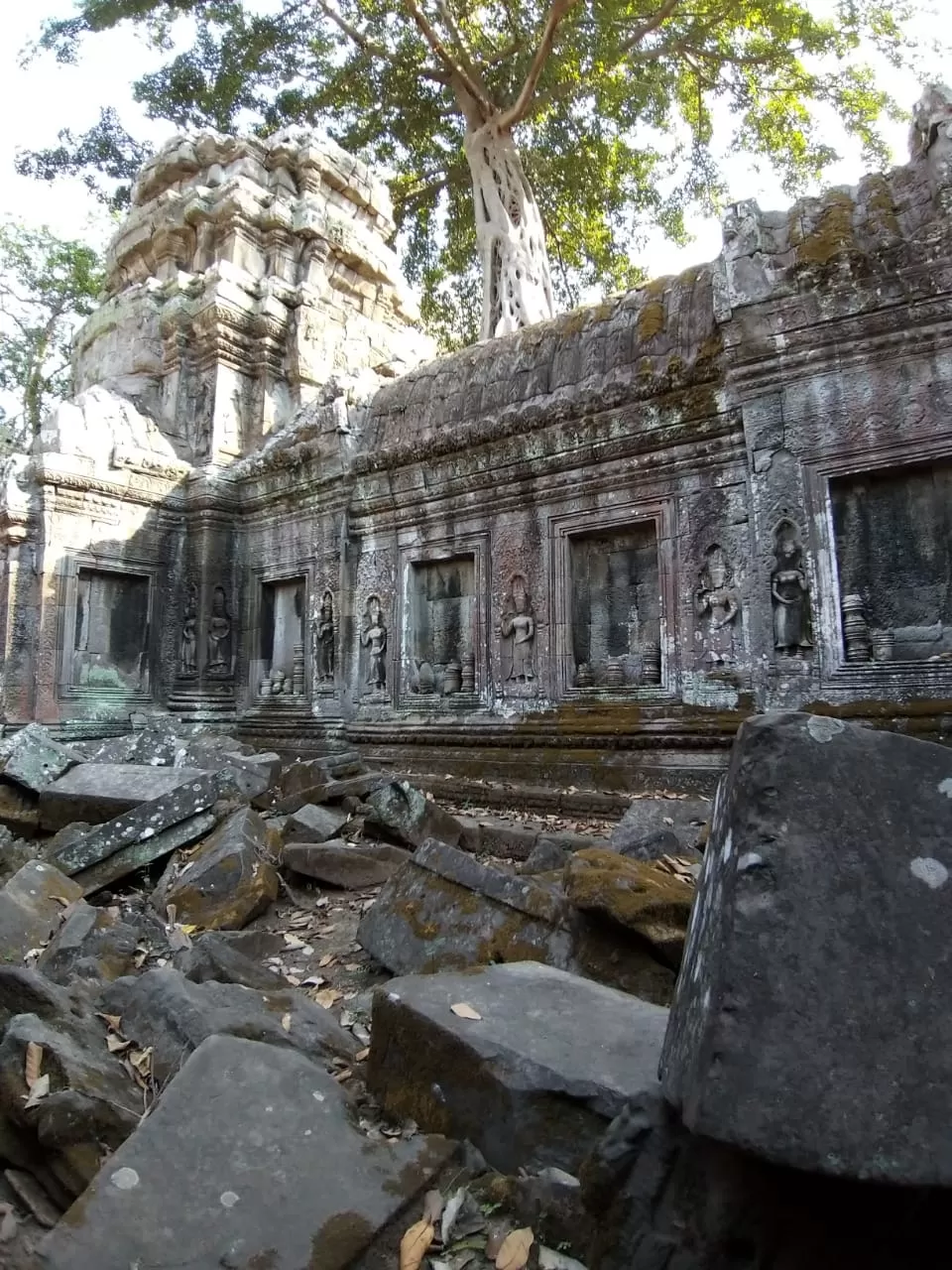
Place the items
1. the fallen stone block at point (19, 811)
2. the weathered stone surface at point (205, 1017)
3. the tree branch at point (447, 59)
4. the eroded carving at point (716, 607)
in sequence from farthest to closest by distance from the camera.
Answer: the tree branch at point (447, 59) → the eroded carving at point (716, 607) → the fallen stone block at point (19, 811) → the weathered stone surface at point (205, 1017)

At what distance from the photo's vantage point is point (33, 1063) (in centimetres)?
207

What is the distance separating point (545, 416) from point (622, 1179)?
6629mm

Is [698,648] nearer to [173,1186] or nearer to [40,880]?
[40,880]

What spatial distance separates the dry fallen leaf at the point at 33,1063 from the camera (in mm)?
2035

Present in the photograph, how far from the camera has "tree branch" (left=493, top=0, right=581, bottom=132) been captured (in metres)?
11.9

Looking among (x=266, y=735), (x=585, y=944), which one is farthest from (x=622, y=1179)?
(x=266, y=735)

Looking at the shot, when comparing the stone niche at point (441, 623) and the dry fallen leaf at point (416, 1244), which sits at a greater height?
the stone niche at point (441, 623)

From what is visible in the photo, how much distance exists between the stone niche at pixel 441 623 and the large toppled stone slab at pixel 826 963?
6473 mm

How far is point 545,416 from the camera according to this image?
737cm

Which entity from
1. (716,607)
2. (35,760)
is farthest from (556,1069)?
(35,760)

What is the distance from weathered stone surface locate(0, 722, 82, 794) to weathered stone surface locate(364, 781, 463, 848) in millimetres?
2537

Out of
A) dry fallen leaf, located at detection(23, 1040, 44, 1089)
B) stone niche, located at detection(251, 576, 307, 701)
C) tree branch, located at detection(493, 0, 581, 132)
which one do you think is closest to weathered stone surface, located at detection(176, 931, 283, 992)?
dry fallen leaf, located at detection(23, 1040, 44, 1089)

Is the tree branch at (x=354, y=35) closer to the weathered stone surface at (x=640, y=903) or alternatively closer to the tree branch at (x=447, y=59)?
the tree branch at (x=447, y=59)

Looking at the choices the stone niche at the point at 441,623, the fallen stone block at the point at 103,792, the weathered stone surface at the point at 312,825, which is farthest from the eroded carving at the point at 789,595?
the fallen stone block at the point at 103,792
